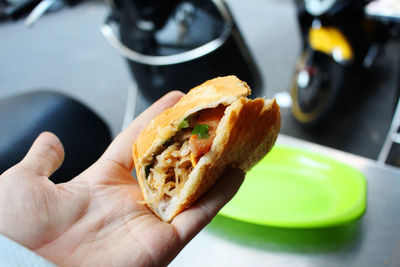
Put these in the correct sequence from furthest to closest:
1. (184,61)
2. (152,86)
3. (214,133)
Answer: (152,86)
(184,61)
(214,133)

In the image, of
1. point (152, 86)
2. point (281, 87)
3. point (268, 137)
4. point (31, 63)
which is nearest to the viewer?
point (268, 137)

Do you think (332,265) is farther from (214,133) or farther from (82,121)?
(82,121)

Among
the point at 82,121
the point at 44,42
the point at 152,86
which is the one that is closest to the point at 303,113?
the point at 152,86

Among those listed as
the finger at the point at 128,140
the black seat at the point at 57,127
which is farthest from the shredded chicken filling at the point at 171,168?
the black seat at the point at 57,127

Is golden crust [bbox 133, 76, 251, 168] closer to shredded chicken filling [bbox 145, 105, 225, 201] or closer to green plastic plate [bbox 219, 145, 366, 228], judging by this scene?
shredded chicken filling [bbox 145, 105, 225, 201]

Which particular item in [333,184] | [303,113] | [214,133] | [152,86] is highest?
[214,133]

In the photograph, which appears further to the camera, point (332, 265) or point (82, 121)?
point (82, 121)

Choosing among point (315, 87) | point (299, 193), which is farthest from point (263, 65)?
point (299, 193)
